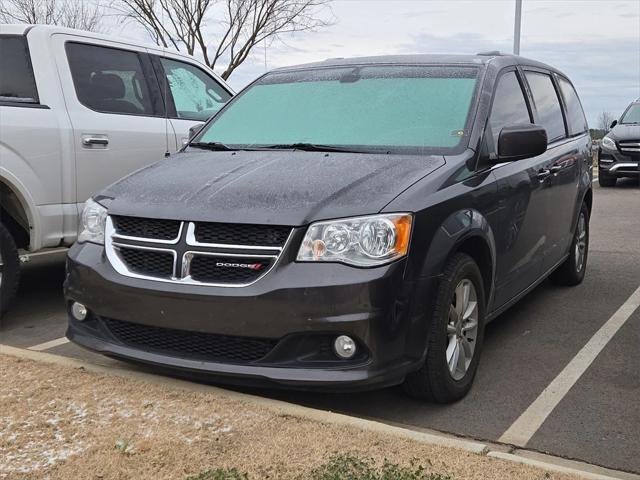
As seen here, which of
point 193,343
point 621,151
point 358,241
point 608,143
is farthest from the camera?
point 608,143

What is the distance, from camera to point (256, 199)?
3711mm

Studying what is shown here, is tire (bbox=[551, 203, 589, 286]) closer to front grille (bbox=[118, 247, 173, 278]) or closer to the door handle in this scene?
the door handle

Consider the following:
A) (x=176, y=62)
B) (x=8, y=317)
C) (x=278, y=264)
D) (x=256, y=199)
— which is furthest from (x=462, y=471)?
(x=176, y=62)

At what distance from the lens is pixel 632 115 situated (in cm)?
1727

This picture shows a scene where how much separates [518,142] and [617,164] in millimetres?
13238

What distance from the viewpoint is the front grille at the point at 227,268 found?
3.55 metres

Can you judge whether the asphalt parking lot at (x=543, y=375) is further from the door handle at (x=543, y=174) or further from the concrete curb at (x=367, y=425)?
the door handle at (x=543, y=174)

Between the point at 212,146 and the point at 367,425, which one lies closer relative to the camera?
the point at 367,425

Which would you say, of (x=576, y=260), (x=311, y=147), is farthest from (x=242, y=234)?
(x=576, y=260)

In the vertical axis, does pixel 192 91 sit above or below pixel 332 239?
above

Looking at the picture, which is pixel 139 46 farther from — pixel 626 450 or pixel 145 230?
pixel 626 450

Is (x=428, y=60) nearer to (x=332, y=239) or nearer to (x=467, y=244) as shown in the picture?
(x=467, y=244)

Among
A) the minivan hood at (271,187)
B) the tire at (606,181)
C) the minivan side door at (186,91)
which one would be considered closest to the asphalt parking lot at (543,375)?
the minivan hood at (271,187)

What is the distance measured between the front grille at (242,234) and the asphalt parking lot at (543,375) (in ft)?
3.03
